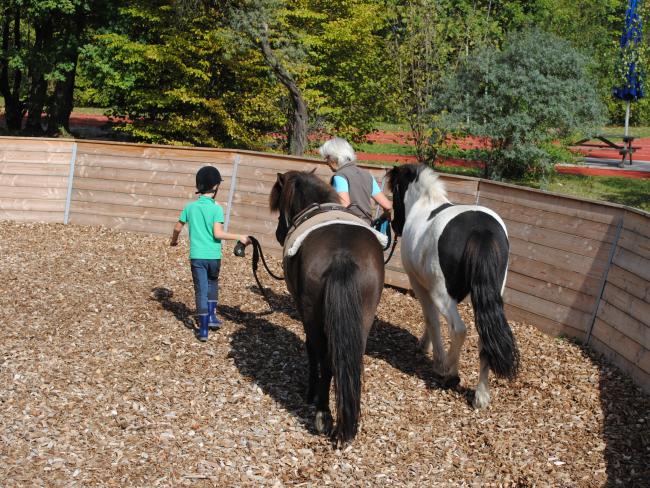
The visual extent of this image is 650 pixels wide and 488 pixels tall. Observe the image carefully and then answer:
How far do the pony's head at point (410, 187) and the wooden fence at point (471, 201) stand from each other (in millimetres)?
1774

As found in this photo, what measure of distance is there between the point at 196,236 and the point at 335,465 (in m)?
3.01

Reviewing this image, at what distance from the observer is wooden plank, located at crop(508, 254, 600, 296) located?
7840 millimetres

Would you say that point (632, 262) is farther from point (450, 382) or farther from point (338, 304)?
point (338, 304)

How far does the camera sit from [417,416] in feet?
20.2

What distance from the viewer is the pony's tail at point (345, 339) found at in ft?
17.0

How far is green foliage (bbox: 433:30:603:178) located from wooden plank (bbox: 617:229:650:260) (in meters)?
7.46

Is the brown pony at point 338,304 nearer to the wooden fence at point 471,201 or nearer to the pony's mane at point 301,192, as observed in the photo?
the pony's mane at point 301,192

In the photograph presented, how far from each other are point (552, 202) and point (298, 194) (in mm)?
3287

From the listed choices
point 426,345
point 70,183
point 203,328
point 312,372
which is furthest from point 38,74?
point 312,372

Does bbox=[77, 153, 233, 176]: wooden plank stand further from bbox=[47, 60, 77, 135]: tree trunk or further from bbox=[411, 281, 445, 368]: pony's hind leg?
bbox=[47, 60, 77, 135]: tree trunk

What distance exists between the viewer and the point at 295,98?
17844mm

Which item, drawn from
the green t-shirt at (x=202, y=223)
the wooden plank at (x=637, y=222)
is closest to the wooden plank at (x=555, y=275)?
the wooden plank at (x=637, y=222)

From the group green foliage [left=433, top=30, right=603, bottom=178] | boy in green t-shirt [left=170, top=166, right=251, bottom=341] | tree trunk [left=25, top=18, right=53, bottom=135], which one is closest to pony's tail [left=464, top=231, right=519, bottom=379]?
boy in green t-shirt [left=170, top=166, right=251, bottom=341]

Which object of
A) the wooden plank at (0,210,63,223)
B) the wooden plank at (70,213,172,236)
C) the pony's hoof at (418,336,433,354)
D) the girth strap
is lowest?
the wooden plank at (0,210,63,223)
